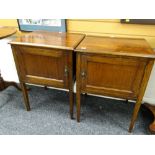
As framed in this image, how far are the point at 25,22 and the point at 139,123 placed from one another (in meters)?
1.63

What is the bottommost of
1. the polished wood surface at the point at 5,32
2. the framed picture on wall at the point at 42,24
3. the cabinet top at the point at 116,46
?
the cabinet top at the point at 116,46

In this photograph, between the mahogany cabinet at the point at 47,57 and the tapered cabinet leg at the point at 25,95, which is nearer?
the mahogany cabinet at the point at 47,57

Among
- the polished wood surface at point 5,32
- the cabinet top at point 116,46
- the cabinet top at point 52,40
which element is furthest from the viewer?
the polished wood surface at point 5,32

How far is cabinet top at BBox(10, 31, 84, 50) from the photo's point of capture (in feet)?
4.41

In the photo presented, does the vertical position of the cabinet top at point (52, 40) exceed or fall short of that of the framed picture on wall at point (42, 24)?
it falls short

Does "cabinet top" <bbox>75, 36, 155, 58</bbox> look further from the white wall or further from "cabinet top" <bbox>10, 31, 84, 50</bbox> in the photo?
the white wall

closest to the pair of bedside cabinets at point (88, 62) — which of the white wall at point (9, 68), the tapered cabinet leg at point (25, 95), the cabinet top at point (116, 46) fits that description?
the cabinet top at point (116, 46)

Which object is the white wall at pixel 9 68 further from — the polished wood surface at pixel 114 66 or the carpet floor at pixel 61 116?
the polished wood surface at pixel 114 66

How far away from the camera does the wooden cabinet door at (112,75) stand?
125 cm

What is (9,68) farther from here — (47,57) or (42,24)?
(47,57)

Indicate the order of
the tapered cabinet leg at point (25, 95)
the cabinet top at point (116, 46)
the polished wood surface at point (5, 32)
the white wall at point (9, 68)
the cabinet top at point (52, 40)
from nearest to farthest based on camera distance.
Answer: the cabinet top at point (116, 46), the cabinet top at point (52, 40), the polished wood surface at point (5, 32), the tapered cabinet leg at point (25, 95), the white wall at point (9, 68)

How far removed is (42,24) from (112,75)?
97cm

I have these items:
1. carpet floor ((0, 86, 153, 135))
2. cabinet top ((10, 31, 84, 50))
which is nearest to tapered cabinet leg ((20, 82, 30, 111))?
carpet floor ((0, 86, 153, 135))
